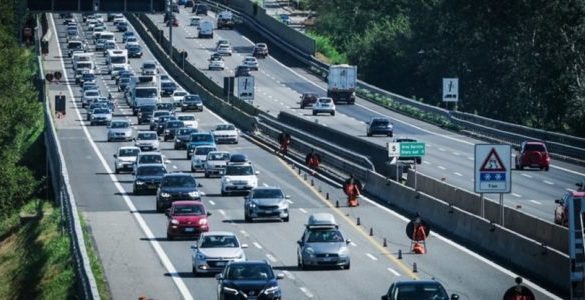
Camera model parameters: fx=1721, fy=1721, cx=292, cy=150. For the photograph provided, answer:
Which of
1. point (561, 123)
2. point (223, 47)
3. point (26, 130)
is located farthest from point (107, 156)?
point (223, 47)

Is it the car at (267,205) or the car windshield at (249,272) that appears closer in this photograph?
the car windshield at (249,272)

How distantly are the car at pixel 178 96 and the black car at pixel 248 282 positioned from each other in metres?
84.6

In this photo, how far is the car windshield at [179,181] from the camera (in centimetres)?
6419

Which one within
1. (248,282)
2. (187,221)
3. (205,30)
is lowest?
(187,221)

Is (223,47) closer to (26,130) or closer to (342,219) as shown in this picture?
(26,130)

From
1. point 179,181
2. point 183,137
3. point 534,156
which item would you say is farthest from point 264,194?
point 183,137

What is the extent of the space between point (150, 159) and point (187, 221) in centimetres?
2169

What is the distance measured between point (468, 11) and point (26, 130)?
1809 inches

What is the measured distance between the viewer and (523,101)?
131875 mm

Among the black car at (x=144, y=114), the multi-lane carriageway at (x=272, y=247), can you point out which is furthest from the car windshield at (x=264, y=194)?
the black car at (x=144, y=114)

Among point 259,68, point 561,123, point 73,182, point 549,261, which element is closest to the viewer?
point 549,261

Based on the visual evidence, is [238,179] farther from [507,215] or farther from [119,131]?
[119,131]

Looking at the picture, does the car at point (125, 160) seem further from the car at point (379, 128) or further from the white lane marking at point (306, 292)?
the white lane marking at point (306, 292)

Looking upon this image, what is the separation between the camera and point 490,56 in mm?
145500
